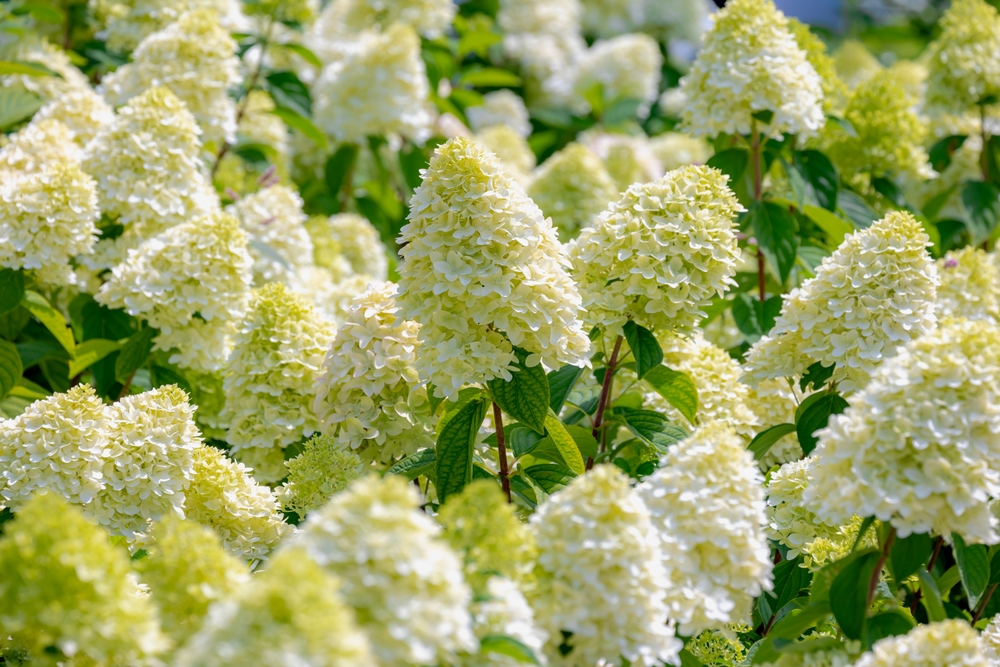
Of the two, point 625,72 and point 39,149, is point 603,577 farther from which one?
point 625,72

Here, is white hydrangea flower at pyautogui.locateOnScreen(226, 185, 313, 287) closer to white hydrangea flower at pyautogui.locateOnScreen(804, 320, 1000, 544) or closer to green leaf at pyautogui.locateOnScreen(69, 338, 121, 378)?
green leaf at pyautogui.locateOnScreen(69, 338, 121, 378)

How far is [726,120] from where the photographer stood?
3.12 meters

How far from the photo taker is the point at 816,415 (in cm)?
254

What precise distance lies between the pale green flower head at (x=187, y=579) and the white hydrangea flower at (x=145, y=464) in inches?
26.7

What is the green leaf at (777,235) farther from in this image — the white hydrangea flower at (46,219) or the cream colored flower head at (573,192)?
the white hydrangea flower at (46,219)

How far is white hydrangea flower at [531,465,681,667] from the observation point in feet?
5.35

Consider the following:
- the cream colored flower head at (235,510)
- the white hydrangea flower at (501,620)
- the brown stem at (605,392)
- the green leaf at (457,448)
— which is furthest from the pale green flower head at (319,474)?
the white hydrangea flower at (501,620)

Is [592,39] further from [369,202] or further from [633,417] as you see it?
[633,417]

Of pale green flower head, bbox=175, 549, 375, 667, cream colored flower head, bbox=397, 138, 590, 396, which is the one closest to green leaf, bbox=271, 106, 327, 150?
cream colored flower head, bbox=397, 138, 590, 396

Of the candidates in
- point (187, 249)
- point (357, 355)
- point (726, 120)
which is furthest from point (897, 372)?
point (187, 249)

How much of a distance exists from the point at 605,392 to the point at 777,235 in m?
0.88

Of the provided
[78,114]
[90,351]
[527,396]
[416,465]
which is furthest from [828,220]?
[78,114]

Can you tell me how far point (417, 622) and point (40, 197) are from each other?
204cm

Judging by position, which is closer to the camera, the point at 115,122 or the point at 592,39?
the point at 115,122
